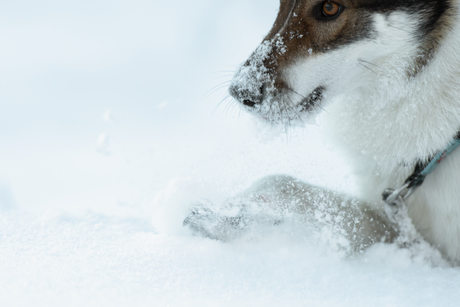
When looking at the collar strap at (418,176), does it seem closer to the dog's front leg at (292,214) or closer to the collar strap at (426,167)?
the collar strap at (426,167)

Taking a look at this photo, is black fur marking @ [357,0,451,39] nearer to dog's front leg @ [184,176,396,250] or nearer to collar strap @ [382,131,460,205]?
collar strap @ [382,131,460,205]

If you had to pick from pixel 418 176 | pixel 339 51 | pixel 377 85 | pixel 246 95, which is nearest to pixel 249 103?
pixel 246 95

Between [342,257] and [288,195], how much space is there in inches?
17.9

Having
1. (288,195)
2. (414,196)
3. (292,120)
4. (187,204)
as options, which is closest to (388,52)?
(292,120)

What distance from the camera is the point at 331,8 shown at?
1.86m

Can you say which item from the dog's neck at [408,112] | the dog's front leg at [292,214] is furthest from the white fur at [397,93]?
the dog's front leg at [292,214]

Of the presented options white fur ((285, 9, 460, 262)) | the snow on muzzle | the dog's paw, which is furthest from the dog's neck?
the dog's paw

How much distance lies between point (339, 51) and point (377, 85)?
10.0 inches

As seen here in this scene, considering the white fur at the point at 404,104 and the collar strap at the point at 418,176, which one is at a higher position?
the white fur at the point at 404,104

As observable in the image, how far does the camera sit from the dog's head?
1.84 meters

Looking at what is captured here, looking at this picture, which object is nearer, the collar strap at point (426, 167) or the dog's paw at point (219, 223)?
the collar strap at point (426, 167)

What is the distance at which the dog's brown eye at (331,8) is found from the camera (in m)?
1.85

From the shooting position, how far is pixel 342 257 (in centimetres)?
195

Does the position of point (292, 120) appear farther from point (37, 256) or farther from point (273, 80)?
point (37, 256)
